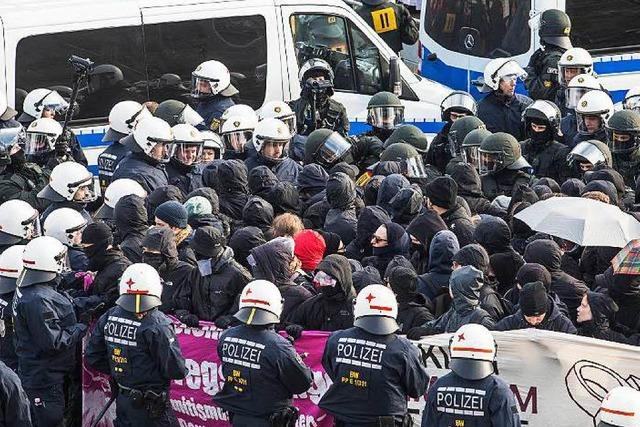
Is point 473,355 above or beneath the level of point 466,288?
above

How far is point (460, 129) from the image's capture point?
17.1m

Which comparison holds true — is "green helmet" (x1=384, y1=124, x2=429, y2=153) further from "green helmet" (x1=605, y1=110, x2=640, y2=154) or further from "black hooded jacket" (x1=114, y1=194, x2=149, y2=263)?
"black hooded jacket" (x1=114, y1=194, x2=149, y2=263)

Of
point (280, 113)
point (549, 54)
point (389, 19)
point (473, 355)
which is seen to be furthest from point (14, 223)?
point (389, 19)

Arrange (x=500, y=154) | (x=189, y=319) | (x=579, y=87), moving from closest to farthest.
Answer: (x=189, y=319) → (x=500, y=154) → (x=579, y=87)

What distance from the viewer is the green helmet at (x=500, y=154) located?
52.5ft

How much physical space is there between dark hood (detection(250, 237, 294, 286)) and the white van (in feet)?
18.0

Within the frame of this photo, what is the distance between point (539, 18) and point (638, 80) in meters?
1.33

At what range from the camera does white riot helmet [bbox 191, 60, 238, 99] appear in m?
17.9

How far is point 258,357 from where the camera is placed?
11.6 meters

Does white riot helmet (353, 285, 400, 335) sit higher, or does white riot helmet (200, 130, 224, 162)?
white riot helmet (353, 285, 400, 335)

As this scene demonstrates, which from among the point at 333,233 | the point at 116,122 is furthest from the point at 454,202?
the point at 116,122

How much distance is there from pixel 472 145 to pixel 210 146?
8.44ft

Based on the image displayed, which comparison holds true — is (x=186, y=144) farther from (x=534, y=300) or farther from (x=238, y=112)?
(x=534, y=300)

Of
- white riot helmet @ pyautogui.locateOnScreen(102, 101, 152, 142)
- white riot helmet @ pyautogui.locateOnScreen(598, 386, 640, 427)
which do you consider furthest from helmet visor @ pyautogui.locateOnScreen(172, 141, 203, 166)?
white riot helmet @ pyautogui.locateOnScreen(598, 386, 640, 427)
